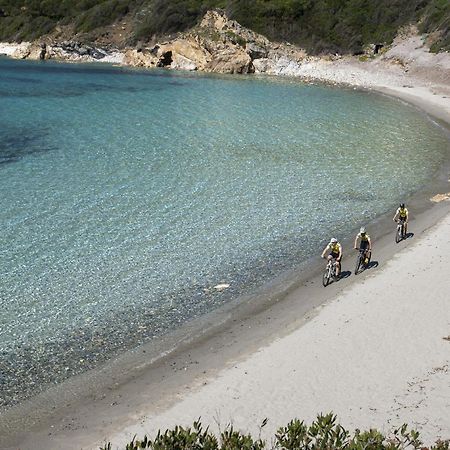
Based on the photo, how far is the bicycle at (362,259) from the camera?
22.7 meters

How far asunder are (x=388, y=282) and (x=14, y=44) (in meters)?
153

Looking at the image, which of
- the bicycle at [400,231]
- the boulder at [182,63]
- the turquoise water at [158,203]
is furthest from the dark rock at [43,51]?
the bicycle at [400,231]

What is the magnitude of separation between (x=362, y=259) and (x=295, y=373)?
28.2 ft

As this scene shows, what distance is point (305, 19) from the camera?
400 feet

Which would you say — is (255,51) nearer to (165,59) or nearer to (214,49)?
(214,49)

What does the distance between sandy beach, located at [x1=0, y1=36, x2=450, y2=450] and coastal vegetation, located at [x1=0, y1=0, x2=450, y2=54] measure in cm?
8656

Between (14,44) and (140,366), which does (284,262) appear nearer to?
(140,366)

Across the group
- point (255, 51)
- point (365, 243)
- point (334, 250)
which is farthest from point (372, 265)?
point (255, 51)

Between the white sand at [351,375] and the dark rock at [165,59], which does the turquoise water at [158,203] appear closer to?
the white sand at [351,375]

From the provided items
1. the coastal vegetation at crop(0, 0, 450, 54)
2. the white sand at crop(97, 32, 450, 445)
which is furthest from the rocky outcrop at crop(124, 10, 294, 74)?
the white sand at crop(97, 32, 450, 445)

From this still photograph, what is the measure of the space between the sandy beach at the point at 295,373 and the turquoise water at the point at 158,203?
1.48 meters

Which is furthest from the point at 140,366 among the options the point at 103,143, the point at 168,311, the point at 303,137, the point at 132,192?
the point at 303,137

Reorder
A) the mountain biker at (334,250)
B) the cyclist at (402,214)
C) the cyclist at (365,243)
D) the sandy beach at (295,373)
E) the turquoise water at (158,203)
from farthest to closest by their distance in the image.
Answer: the cyclist at (402,214), the cyclist at (365,243), the mountain biker at (334,250), the turquoise water at (158,203), the sandy beach at (295,373)

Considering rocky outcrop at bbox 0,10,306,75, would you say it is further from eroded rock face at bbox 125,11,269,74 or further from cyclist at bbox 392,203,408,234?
cyclist at bbox 392,203,408,234
